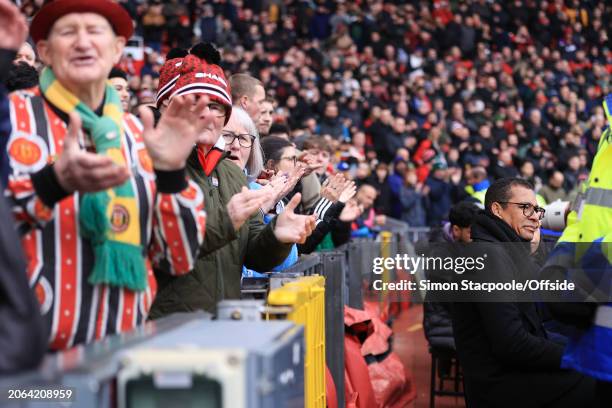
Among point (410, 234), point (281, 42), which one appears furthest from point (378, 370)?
point (281, 42)

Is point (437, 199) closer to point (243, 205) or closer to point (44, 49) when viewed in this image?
point (243, 205)

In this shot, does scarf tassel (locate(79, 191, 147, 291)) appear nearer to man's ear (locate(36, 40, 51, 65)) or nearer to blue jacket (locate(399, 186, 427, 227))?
man's ear (locate(36, 40, 51, 65))

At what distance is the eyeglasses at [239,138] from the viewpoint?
4840 mm

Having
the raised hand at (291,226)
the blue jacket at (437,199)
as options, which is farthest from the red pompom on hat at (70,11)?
the blue jacket at (437,199)

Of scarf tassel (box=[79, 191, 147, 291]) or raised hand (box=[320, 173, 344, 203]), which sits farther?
raised hand (box=[320, 173, 344, 203])

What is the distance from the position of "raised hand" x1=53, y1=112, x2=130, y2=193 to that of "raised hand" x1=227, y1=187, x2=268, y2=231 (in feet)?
3.59

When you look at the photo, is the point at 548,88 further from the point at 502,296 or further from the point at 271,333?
the point at 271,333

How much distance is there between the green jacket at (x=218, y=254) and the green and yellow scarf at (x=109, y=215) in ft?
2.37

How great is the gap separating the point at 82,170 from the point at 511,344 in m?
3.06

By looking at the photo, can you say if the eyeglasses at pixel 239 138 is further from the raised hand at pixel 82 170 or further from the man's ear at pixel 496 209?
the raised hand at pixel 82 170

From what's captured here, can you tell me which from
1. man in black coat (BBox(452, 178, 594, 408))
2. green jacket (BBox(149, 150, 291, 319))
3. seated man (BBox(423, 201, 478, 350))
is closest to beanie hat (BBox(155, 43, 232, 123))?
green jacket (BBox(149, 150, 291, 319))

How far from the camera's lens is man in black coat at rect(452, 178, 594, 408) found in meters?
5.03

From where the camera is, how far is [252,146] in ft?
16.6

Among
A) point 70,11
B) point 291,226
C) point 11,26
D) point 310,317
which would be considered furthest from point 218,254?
point 11,26
